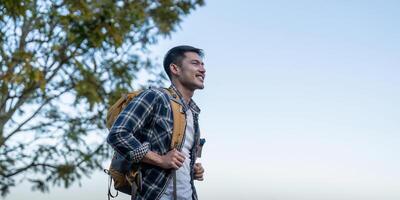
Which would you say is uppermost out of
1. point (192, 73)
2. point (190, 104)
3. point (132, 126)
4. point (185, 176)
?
point (192, 73)

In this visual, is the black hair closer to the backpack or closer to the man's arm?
the backpack

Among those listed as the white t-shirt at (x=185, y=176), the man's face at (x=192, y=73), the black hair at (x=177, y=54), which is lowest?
the white t-shirt at (x=185, y=176)

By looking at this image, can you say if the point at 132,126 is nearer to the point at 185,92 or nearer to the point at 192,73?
the point at 185,92

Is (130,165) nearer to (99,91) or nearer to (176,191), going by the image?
(176,191)

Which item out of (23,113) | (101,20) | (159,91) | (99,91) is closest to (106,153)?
(99,91)

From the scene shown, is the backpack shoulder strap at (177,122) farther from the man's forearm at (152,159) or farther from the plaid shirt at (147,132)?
the man's forearm at (152,159)

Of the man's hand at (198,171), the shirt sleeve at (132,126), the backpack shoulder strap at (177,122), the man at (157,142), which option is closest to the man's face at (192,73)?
the man at (157,142)

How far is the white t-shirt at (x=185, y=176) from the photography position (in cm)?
306

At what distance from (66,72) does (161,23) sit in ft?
8.10

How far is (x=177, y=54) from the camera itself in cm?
354

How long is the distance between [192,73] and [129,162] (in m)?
0.77

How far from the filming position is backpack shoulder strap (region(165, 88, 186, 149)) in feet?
10.1

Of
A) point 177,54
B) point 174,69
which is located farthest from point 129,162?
point 177,54

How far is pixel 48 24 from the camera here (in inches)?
428
